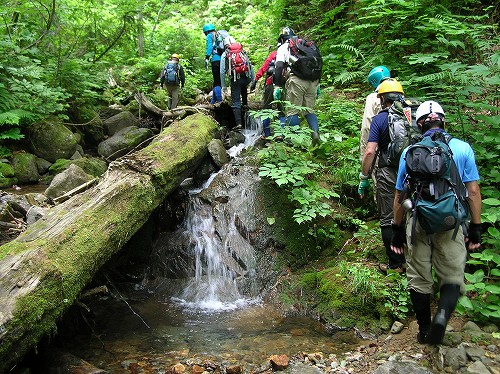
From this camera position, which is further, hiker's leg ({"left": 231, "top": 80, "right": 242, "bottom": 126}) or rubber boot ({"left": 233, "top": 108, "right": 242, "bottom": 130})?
rubber boot ({"left": 233, "top": 108, "right": 242, "bottom": 130})

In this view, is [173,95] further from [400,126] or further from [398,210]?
[398,210]

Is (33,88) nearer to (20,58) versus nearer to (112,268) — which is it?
(20,58)

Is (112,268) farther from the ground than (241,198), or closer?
closer

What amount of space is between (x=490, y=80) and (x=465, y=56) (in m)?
3.28

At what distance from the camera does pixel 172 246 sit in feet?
22.2

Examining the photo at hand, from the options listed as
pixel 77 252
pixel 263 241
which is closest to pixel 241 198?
pixel 263 241

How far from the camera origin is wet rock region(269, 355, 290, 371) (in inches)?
154

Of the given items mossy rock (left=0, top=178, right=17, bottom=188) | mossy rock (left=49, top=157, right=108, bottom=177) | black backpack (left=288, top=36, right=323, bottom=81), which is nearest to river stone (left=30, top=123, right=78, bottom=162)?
mossy rock (left=49, top=157, right=108, bottom=177)

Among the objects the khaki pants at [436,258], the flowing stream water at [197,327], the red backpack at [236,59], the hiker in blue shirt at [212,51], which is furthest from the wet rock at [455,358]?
the hiker in blue shirt at [212,51]

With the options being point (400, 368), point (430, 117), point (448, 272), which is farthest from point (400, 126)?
point (400, 368)

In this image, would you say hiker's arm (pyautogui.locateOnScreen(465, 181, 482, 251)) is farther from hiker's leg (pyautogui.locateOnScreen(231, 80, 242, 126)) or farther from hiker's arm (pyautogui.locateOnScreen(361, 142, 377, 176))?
hiker's leg (pyautogui.locateOnScreen(231, 80, 242, 126))

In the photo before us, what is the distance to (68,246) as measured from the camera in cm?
404

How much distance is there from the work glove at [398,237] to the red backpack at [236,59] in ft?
21.0

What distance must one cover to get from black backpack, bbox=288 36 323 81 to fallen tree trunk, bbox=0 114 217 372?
281 cm
